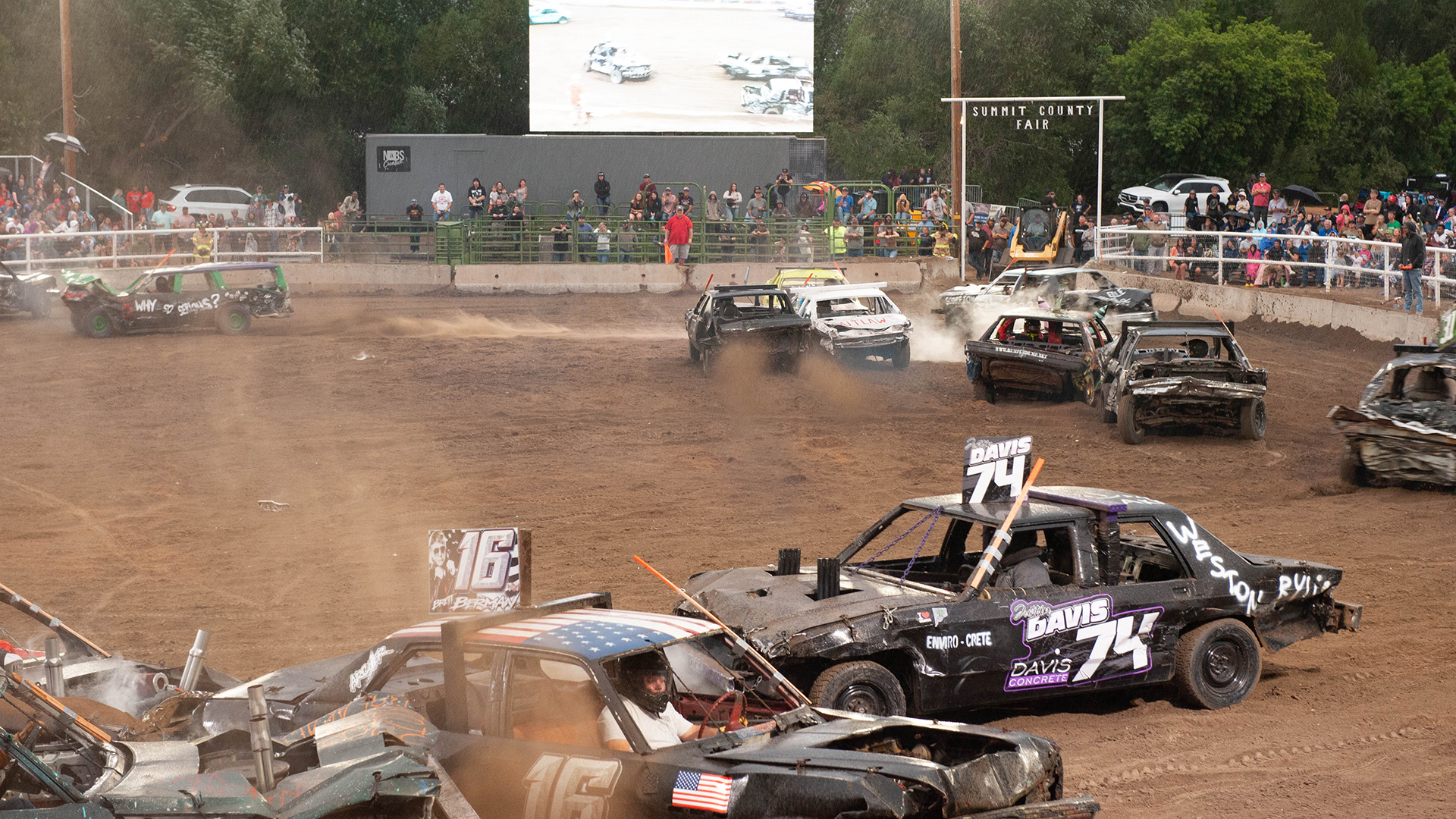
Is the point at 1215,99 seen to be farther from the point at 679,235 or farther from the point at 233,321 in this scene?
the point at 233,321

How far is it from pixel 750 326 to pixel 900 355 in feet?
8.66

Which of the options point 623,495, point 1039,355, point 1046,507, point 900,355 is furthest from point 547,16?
point 1046,507

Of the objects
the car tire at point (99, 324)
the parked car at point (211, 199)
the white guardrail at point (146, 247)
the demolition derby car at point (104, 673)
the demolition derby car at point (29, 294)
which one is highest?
the parked car at point (211, 199)

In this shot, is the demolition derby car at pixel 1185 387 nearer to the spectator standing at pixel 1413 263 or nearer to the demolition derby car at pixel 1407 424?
the demolition derby car at pixel 1407 424

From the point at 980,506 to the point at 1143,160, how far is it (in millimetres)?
42953

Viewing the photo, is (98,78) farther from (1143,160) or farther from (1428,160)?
(1428,160)

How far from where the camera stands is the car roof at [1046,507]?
7625 millimetres

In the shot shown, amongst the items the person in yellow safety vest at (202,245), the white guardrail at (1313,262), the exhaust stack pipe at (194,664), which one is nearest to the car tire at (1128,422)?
the white guardrail at (1313,262)

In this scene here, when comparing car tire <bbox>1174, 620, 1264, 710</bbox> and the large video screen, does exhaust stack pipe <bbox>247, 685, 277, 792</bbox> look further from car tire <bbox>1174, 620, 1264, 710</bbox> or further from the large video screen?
the large video screen

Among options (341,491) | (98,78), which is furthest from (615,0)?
(341,491)

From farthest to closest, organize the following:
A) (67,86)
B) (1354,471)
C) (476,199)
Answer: (476,199), (67,86), (1354,471)

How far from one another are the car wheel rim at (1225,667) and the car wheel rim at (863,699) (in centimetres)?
209

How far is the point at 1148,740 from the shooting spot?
724cm

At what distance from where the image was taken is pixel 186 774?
188 inches
